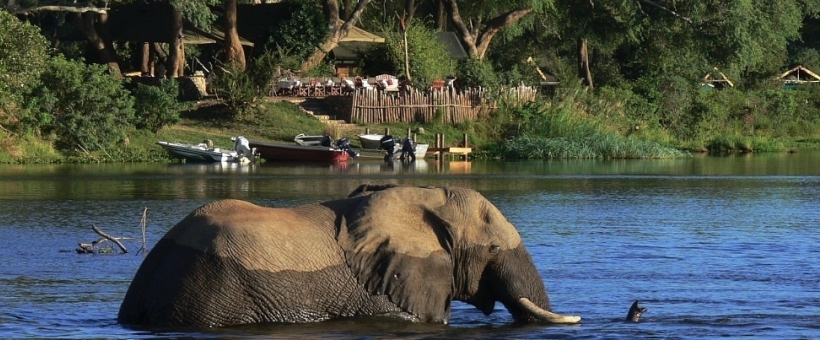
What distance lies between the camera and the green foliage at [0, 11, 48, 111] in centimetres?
4103

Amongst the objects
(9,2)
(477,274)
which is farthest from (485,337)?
(9,2)

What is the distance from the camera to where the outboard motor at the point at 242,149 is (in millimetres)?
45438

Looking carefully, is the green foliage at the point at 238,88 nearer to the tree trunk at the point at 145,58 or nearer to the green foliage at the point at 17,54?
the green foliage at the point at 17,54

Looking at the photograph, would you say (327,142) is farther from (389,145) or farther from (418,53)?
(418,53)

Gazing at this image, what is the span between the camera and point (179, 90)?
5156 cm

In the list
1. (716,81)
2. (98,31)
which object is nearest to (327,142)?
(98,31)

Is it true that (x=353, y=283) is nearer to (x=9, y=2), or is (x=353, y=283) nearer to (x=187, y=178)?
(x=187, y=178)

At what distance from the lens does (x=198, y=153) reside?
4525 cm

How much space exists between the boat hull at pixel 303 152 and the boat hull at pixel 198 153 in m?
2.02

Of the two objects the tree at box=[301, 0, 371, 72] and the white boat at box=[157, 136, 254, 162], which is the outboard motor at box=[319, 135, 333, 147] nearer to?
the white boat at box=[157, 136, 254, 162]

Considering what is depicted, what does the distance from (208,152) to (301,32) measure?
1184 cm

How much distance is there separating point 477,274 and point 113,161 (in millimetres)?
33982

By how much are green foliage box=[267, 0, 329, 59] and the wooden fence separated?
432cm

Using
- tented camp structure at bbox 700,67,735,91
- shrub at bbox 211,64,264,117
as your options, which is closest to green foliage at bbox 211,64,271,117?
shrub at bbox 211,64,264,117
